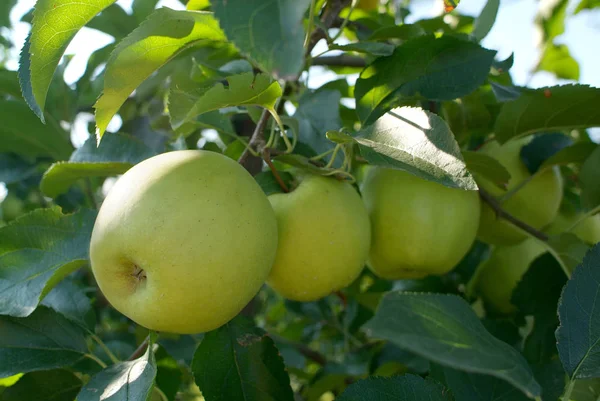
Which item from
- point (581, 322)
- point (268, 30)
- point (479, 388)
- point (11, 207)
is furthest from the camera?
point (11, 207)

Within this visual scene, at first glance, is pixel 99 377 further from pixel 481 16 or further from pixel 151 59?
pixel 481 16

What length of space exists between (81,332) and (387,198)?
621mm

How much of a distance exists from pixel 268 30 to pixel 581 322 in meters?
0.55

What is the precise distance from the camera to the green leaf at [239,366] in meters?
0.91

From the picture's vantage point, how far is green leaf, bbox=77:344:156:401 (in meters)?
0.72

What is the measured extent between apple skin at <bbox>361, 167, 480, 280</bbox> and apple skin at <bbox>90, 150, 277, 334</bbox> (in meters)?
0.32

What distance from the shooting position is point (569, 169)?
1514mm

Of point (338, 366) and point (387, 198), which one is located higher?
point (387, 198)

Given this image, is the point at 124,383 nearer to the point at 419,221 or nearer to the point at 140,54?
the point at 140,54

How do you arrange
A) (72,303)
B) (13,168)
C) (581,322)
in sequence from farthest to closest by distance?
1. (13,168)
2. (72,303)
3. (581,322)

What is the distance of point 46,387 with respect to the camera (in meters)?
0.97

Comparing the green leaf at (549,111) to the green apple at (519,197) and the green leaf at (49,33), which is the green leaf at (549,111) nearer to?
the green apple at (519,197)

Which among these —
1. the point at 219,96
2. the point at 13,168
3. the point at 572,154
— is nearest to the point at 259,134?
the point at 219,96

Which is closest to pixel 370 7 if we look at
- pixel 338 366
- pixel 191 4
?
pixel 191 4
